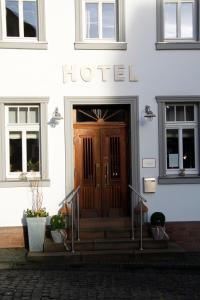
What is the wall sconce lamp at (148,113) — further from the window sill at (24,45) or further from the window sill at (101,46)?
the window sill at (24,45)

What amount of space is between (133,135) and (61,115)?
169 cm

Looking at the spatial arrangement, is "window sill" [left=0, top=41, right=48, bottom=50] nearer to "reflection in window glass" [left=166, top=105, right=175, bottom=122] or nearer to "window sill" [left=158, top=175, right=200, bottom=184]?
"reflection in window glass" [left=166, top=105, right=175, bottom=122]

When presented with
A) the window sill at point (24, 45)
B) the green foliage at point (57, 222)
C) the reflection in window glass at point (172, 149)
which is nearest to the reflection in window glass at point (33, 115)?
the window sill at point (24, 45)

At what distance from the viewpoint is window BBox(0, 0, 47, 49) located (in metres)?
13.2

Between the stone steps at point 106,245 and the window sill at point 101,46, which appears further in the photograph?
the window sill at point 101,46

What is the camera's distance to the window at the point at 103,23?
13.3 m

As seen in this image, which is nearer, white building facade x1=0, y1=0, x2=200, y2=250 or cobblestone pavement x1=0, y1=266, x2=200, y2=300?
cobblestone pavement x1=0, y1=266, x2=200, y2=300

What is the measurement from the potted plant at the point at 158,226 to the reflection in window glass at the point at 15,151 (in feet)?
10.5

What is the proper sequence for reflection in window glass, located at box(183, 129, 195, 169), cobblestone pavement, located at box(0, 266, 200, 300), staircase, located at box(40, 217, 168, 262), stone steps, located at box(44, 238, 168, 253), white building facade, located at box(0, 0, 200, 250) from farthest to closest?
reflection in window glass, located at box(183, 129, 195, 169)
white building facade, located at box(0, 0, 200, 250)
stone steps, located at box(44, 238, 168, 253)
staircase, located at box(40, 217, 168, 262)
cobblestone pavement, located at box(0, 266, 200, 300)

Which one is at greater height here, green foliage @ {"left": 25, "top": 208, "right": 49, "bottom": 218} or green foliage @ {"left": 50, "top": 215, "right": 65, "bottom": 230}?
green foliage @ {"left": 25, "top": 208, "right": 49, "bottom": 218}

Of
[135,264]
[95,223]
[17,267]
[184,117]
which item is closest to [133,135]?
[184,117]

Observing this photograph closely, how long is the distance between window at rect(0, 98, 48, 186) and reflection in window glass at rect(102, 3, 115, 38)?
7.23 feet

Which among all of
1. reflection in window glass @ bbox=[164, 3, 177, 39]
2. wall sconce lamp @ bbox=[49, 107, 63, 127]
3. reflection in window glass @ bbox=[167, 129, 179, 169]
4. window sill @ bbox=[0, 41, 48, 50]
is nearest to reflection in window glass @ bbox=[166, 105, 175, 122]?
reflection in window glass @ bbox=[167, 129, 179, 169]

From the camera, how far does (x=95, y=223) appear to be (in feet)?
43.3
